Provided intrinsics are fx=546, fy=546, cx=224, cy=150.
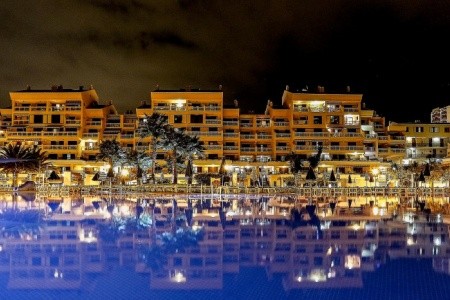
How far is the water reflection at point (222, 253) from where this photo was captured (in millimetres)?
10180

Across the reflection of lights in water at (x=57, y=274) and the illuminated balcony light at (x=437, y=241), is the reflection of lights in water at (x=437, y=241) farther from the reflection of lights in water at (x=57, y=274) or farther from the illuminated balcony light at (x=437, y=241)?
the reflection of lights in water at (x=57, y=274)

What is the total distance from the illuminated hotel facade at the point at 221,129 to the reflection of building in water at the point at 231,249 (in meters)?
38.0

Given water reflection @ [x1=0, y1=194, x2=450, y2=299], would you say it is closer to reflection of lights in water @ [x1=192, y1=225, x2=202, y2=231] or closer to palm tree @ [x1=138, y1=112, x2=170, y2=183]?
reflection of lights in water @ [x1=192, y1=225, x2=202, y2=231]

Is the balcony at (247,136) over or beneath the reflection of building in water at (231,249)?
over

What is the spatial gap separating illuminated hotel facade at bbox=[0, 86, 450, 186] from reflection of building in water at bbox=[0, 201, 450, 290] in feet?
125

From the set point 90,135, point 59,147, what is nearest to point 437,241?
point 59,147

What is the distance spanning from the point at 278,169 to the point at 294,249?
45.3 meters

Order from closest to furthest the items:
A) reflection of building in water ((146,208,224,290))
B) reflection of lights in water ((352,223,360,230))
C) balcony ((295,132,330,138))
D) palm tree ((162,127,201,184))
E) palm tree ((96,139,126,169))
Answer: reflection of building in water ((146,208,224,290)), reflection of lights in water ((352,223,360,230)), palm tree ((162,127,201,184)), palm tree ((96,139,126,169)), balcony ((295,132,330,138))

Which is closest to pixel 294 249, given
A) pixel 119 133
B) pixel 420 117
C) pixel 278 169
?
pixel 278 169

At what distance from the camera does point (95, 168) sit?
192 feet

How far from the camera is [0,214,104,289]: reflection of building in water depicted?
34.6ft

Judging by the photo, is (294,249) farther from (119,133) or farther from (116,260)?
(119,133)

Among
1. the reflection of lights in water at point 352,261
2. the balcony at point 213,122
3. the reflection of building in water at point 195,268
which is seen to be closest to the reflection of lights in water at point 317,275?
the reflection of lights in water at point 352,261

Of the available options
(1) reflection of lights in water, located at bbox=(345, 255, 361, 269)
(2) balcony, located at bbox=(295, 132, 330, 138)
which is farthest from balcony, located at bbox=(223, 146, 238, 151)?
(1) reflection of lights in water, located at bbox=(345, 255, 361, 269)
